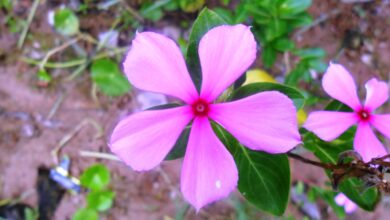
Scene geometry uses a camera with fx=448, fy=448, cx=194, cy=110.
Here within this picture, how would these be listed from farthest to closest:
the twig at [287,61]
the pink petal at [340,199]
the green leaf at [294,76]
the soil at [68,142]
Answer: the twig at [287,61] < the soil at [68,142] < the green leaf at [294,76] < the pink petal at [340,199]

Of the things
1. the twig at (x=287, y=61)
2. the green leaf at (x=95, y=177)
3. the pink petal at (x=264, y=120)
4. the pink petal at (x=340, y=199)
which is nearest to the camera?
the pink petal at (x=264, y=120)

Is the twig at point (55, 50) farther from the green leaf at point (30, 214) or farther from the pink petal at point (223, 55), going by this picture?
the pink petal at point (223, 55)

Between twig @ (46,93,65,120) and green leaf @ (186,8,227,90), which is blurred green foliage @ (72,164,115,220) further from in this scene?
green leaf @ (186,8,227,90)

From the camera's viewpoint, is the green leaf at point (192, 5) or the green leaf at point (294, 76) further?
the green leaf at point (192, 5)

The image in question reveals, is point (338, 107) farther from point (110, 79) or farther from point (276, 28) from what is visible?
point (110, 79)

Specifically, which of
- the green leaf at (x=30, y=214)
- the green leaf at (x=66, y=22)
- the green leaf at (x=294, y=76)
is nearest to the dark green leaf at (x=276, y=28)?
the green leaf at (x=294, y=76)

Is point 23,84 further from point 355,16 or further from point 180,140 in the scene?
point 355,16

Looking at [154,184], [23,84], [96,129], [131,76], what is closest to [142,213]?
[154,184]
